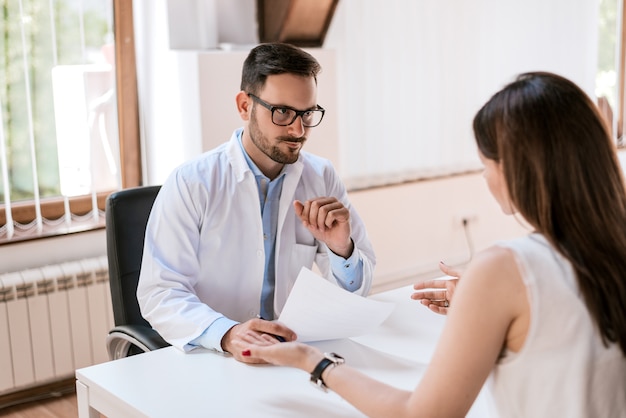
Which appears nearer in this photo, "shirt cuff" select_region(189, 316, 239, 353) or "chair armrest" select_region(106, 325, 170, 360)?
"shirt cuff" select_region(189, 316, 239, 353)

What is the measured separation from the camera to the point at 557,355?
1.12 metres

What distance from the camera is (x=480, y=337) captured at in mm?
1120

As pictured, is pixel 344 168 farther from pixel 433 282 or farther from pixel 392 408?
pixel 392 408

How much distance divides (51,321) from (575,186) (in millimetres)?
2500

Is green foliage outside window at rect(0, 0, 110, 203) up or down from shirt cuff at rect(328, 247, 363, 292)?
up

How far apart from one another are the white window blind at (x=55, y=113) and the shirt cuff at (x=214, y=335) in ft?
5.47

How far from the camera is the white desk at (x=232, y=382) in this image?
140cm

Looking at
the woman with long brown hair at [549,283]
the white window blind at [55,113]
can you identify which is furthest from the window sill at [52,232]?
the woman with long brown hair at [549,283]

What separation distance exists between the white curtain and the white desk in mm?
2293

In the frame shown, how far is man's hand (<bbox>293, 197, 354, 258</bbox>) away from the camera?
6.19 ft

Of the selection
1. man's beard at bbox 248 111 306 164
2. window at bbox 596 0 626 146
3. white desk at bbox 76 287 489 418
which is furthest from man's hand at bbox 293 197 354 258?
window at bbox 596 0 626 146

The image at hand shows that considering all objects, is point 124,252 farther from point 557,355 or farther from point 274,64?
point 557,355

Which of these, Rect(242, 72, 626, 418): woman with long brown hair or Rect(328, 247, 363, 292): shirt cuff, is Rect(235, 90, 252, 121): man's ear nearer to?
Rect(328, 247, 363, 292): shirt cuff

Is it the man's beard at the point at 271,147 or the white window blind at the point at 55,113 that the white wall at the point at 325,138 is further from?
the man's beard at the point at 271,147
